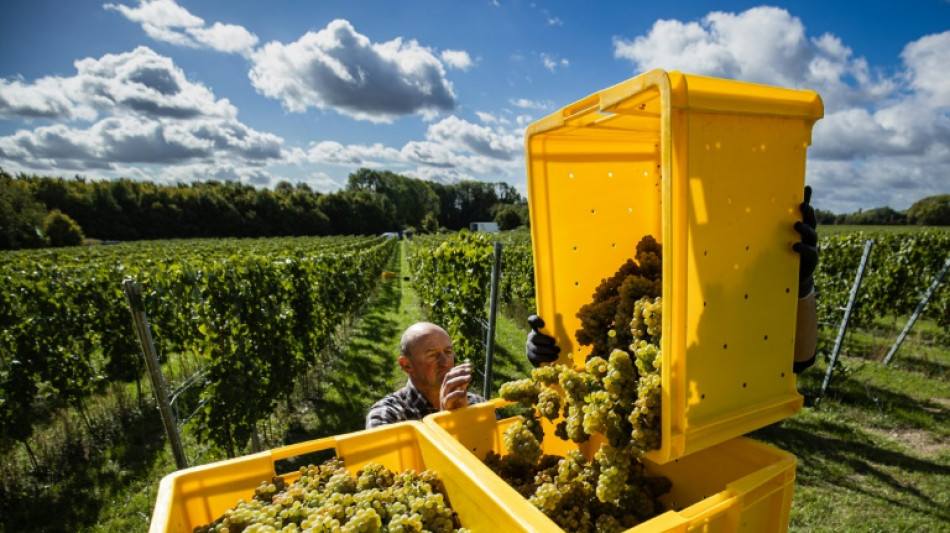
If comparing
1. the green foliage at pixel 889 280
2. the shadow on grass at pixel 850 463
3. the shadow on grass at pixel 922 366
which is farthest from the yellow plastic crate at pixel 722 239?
the green foliage at pixel 889 280

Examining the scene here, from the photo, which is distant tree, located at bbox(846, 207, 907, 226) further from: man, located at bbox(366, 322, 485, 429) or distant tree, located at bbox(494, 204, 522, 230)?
man, located at bbox(366, 322, 485, 429)

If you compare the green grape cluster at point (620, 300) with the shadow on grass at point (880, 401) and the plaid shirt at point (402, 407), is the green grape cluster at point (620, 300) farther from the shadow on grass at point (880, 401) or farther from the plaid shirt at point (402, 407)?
the shadow on grass at point (880, 401)

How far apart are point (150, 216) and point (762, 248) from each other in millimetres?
79488

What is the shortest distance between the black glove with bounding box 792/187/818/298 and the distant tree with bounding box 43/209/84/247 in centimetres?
6921

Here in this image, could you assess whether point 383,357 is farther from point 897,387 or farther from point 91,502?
point 897,387

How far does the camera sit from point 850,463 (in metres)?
5.29

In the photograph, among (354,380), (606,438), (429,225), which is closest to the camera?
(606,438)

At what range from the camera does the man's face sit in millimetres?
3117

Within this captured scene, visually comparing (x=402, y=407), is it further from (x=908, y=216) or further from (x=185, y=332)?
(x=908, y=216)

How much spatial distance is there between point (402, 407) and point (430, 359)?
35cm

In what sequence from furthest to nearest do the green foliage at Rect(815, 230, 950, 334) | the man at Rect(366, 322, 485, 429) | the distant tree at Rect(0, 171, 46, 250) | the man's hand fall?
the distant tree at Rect(0, 171, 46, 250) → the green foliage at Rect(815, 230, 950, 334) → the man at Rect(366, 322, 485, 429) → the man's hand

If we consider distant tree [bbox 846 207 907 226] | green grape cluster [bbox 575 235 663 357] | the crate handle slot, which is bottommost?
distant tree [bbox 846 207 907 226]

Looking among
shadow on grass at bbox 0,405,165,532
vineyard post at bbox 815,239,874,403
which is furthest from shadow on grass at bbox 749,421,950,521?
shadow on grass at bbox 0,405,165,532

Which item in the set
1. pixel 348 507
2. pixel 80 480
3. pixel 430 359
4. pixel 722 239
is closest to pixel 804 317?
pixel 722 239
